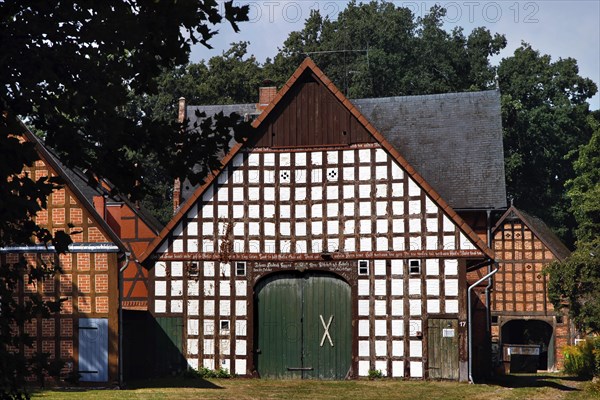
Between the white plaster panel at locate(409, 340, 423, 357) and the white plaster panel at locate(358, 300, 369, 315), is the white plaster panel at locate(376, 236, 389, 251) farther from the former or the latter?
the white plaster panel at locate(409, 340, 423, 357)

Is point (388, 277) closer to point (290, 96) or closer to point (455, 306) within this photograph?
point (455, 306)

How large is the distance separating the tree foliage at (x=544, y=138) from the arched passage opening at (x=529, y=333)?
10.4 m

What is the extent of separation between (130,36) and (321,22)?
66762mm

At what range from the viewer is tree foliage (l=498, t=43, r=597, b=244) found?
198 feet

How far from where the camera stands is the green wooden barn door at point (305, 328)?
30.3 meters

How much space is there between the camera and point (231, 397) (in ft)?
82.9

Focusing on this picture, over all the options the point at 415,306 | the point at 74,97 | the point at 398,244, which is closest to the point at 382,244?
the point at 398,244

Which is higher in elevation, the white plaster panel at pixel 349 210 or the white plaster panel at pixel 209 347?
the white plaster panel at pixel 349 210

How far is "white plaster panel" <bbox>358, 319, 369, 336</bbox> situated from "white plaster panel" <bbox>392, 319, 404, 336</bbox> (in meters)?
0.72

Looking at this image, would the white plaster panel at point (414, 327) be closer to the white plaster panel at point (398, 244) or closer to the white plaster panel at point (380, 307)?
the white plaster panel at point (380, 307)

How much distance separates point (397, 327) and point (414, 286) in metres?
1.22

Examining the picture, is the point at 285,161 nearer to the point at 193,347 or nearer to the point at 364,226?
the point at 364,226

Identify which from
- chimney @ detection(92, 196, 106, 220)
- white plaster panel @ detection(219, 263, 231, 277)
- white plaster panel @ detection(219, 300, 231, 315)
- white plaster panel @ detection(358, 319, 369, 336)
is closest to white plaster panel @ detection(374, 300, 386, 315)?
white plaster panel @ detection(358, 319, 369, 336)

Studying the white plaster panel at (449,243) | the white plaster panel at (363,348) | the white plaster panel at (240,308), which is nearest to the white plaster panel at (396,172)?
the white plaster panel at (449,243)
